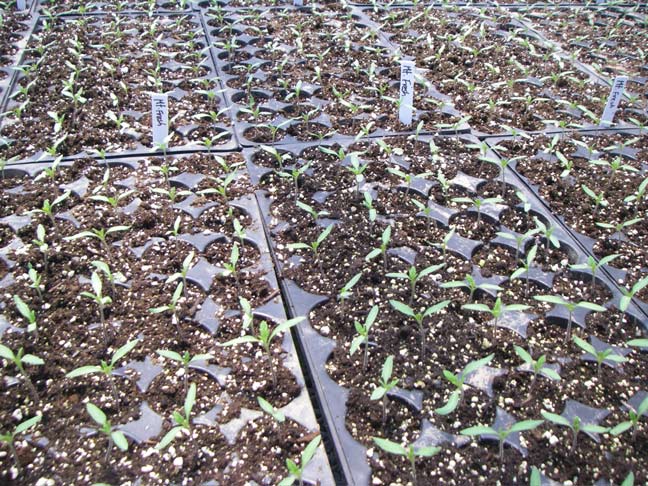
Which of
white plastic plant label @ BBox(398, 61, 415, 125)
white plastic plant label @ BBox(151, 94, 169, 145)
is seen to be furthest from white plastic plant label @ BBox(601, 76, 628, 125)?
white plastic plant label @ BBox(151, 94, 169, 145)

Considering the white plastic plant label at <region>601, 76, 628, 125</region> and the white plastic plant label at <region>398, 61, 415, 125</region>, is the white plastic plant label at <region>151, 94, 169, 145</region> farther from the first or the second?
the white plastic plant label at <region>601, 76, 628, 125</region>

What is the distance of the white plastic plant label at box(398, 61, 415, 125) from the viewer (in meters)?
2.28

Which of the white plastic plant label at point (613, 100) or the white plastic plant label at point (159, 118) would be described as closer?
the white plastic plant label at point (159, 118)

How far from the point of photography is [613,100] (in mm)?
2305

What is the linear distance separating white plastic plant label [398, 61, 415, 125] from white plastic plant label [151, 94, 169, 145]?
3.11ft

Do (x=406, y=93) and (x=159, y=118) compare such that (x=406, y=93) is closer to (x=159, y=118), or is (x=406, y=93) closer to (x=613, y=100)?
(x=613, y=100)

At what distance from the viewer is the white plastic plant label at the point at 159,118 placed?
2.06 meters

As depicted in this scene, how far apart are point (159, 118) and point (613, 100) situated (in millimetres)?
1830

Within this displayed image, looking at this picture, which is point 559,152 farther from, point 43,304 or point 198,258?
point 43,304

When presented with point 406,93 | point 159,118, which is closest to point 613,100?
point 406,93

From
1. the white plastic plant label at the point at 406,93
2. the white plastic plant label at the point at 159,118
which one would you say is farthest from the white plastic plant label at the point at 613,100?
the white plastic plant label at the point at 159,118

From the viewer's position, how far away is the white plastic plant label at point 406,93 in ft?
7.48

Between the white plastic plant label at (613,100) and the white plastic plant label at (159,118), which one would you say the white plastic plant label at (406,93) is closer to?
the white plastic plant label at (613,100)

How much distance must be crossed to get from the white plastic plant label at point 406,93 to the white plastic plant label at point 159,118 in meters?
0.95
